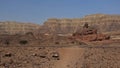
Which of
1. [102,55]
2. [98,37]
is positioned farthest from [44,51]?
[98,37]

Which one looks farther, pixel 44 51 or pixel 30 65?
pixel 44 51

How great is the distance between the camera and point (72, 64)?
19.7 meters

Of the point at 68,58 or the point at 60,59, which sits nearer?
the point at 60,59

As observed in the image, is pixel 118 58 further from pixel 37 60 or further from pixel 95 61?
pixel 37 60

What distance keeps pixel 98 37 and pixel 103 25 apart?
5371 inches

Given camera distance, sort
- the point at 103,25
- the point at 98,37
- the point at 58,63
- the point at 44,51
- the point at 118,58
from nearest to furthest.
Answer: the point at 58,63, the point at 118,58, the point at 44,51, the point at 98,37, the point at 103,25

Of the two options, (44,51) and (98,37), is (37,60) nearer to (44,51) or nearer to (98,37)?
(44,51)

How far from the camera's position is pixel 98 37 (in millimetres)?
57250

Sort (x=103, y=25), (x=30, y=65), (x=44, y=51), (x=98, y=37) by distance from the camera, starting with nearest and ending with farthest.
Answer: (x=30, y=65)
(x=44, y=51)
(x=98, y=37)
(x=103, y=25)

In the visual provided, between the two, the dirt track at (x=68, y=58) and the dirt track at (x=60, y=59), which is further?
the dirt track at (x=68, y=58)

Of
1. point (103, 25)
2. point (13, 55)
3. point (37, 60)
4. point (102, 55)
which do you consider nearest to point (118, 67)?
point (102, 55)

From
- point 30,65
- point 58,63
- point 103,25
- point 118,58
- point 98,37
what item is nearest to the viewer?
point 30,65

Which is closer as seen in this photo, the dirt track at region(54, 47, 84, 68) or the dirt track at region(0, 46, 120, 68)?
the dirt track at region(0, 46, 120, 68)

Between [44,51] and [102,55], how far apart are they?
15.4ft
